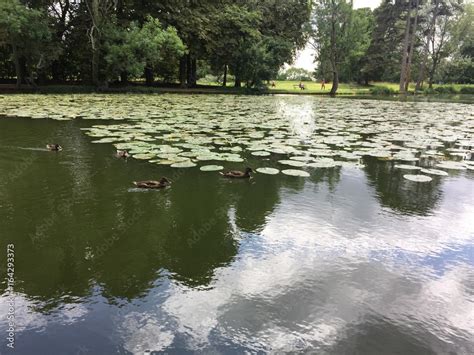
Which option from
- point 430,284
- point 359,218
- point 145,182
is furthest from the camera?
point 145,182

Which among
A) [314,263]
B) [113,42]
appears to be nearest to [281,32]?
[113,42]

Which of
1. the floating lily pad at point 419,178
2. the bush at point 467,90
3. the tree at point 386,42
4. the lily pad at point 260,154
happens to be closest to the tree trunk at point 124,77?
the lily pad at point 260,154

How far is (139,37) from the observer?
2127 centimetres

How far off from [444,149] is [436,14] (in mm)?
37015

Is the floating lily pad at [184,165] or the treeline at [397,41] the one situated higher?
the treeline at [397,41]

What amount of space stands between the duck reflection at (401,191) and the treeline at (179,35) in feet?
59.3

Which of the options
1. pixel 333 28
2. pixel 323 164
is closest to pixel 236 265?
pixel 323 164

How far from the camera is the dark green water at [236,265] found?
93.5 inches

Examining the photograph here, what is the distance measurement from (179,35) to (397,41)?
3000 cm

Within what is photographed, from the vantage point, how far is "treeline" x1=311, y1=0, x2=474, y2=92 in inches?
1312

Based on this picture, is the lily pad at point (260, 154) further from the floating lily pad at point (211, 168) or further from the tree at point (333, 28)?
the tree at point (333, 28)

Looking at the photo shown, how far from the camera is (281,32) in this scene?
33.3 metres

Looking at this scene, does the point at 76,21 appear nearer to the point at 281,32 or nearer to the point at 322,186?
the point at 281,32

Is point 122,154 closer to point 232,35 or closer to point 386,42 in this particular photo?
point 232,35
